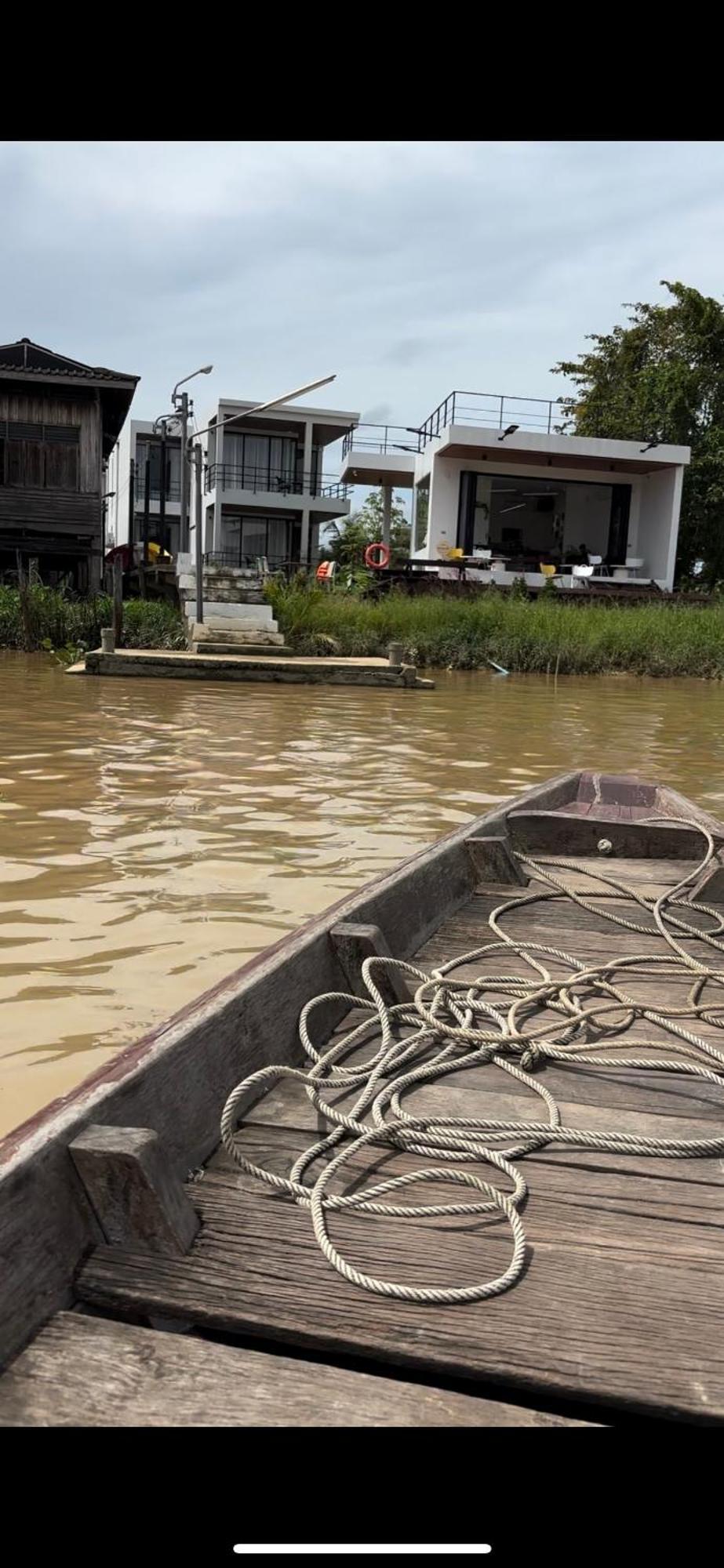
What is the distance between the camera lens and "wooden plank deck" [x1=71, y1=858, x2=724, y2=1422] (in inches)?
62.0

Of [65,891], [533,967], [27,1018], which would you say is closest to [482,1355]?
[533,967]

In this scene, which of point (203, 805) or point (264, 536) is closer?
point (203, 805)

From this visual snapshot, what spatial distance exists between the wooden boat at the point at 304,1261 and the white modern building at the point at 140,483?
37.0 metres

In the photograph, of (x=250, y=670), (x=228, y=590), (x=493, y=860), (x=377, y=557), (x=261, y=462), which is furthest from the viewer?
(x=261, y=462)

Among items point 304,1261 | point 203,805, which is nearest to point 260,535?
point 203,805

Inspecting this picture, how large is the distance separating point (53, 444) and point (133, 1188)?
24177 millimetres

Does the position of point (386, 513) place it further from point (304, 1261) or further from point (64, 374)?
point (304, 1261)

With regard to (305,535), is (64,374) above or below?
above

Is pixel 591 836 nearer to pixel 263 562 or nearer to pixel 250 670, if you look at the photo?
pixel 250 670

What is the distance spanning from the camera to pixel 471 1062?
263 cm

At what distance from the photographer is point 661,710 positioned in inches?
548

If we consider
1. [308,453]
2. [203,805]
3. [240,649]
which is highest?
[308,453]

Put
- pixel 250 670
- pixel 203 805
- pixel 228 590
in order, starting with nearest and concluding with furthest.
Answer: pixel 203 805 → pixel 250 670 → pixel 228 590
